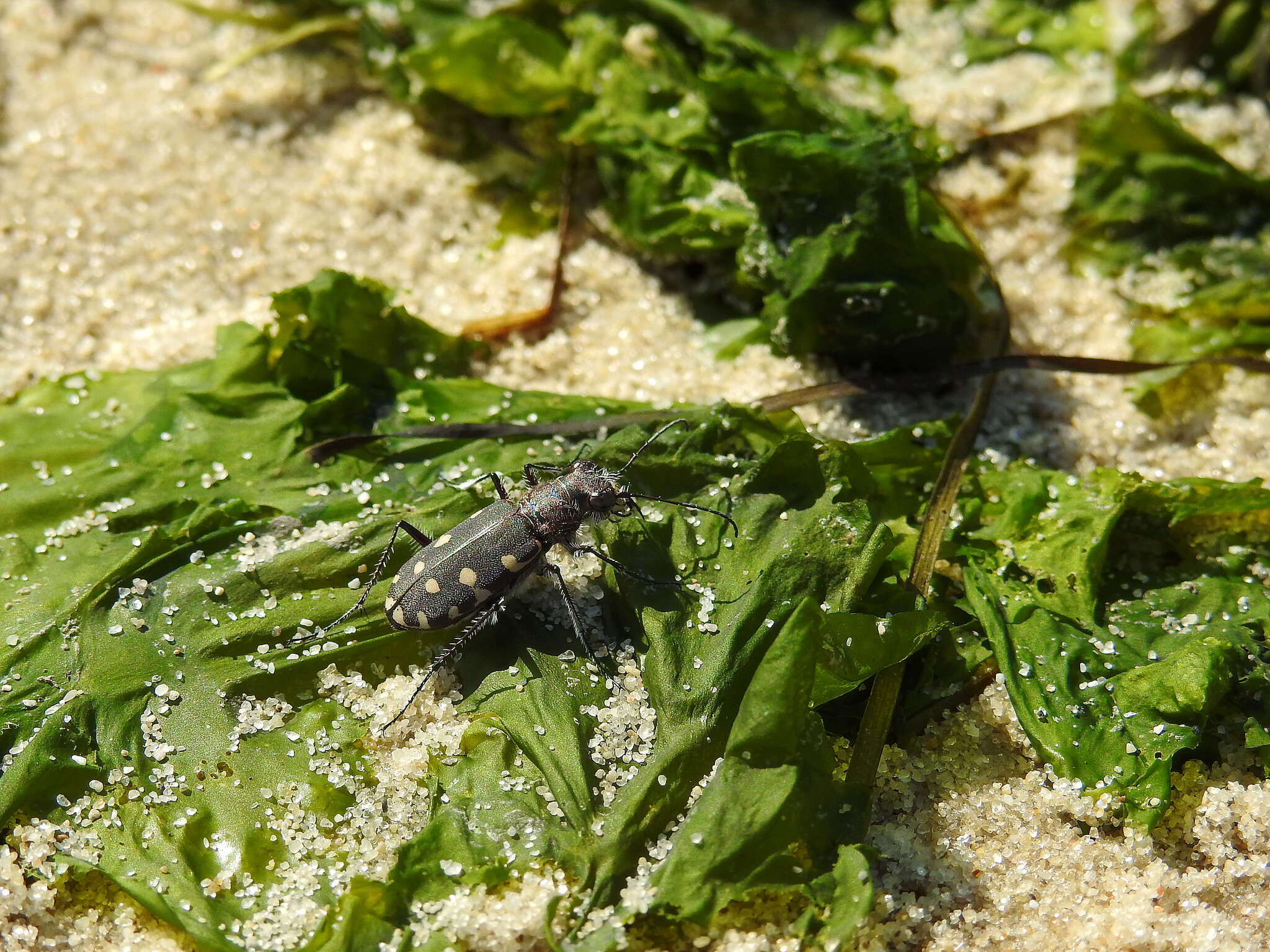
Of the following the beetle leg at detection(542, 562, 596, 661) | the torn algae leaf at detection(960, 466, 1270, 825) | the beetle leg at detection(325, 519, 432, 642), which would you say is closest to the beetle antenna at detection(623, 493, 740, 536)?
the beetle leg at detection(542, 562, 596, 661)

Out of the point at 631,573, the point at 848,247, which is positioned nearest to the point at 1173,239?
the point at 848,247

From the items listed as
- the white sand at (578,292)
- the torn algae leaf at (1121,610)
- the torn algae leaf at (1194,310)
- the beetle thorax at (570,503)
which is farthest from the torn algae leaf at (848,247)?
the beetle thorax at (570,503)

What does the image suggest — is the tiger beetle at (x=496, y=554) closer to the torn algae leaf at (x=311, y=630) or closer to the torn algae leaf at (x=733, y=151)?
the torn algae leaf at (x=311, y=630)

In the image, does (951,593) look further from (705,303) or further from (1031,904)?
(705,303)

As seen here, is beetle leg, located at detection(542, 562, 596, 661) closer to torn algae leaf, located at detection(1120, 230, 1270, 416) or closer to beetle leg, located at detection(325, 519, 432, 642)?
beetle leg, located at detection(325, 519, 432, 642)

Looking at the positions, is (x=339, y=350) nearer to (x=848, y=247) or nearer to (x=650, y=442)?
(x=650, y=442)
